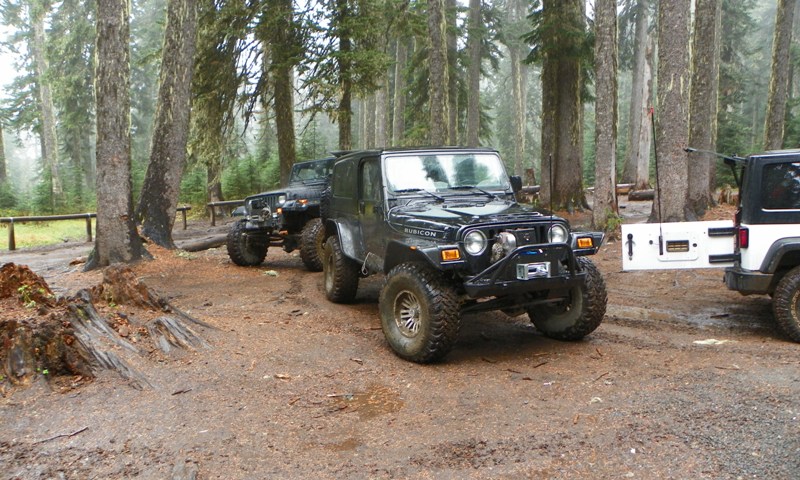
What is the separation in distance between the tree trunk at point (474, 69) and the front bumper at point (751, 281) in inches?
875

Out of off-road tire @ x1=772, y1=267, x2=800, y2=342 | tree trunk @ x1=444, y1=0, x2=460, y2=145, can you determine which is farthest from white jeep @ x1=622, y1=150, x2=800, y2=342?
tree trunk @ x1=444, y1=0, x2=460, y2=145

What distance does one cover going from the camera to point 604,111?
43.1 feet

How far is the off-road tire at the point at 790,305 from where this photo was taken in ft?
19.4

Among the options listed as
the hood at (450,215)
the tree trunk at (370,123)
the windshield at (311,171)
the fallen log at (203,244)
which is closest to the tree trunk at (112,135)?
the fallen log at (203,244)

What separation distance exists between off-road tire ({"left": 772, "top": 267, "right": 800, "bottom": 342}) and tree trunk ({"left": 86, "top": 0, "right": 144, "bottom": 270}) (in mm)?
10401

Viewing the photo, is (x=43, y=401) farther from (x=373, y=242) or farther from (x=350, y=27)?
(x=350, y=27)

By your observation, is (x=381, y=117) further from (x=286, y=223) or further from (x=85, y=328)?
(x=85, y=328)

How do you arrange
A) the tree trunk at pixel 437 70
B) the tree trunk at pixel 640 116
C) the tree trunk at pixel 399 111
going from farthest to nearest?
the tree trunk at pixel 399 111
the tree trunk at pixel 640 116
the tree trunk at pixel 437 70

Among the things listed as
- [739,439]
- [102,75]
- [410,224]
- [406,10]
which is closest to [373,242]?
[410,224]

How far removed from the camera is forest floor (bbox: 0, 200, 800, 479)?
366 centimetres

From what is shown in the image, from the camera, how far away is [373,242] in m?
7.18

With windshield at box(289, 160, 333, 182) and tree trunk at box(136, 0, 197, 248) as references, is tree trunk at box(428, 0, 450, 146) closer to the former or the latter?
windshield at box(289, 160, 333, 182)

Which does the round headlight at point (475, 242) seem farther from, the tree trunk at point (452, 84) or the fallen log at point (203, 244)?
the tree trunk at point (452, 84)

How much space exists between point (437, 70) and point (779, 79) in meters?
11.9
